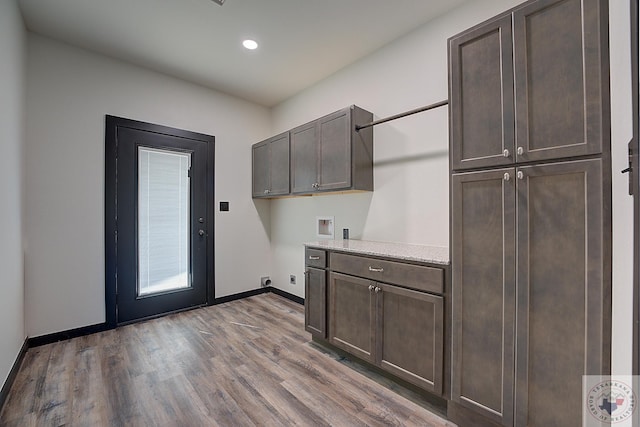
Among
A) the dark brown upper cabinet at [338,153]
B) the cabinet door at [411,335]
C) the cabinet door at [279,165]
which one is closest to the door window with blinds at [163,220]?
the cabinet door at [279,165]

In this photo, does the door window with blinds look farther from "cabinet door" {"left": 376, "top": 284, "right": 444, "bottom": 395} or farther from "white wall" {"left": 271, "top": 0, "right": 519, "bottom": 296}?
"cabinet door" {"left": 376, "top": 284, "right": 444, "bottom": 395}

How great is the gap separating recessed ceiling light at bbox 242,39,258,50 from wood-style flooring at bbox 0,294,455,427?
9.15 feet

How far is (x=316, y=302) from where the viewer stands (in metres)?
2.38

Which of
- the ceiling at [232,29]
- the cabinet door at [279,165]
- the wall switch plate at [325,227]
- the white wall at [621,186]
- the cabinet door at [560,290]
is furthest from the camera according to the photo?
the cabinet door at [279,165]

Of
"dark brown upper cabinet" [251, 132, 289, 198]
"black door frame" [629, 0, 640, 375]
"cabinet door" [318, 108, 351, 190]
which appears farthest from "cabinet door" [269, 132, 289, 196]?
"black door frame" [629, 0, 640, 375]

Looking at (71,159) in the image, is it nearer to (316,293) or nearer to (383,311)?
(316,293)

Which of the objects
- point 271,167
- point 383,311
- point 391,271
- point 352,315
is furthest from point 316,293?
point 271,167

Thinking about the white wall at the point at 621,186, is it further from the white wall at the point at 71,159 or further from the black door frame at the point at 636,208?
the white wall at the point at 71,159

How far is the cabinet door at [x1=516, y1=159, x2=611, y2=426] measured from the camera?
3.67 feet

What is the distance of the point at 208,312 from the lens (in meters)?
3.23

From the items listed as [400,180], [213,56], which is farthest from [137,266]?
[400,180]

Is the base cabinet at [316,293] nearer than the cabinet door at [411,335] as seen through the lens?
No

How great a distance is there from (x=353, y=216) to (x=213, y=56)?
2.18 metres

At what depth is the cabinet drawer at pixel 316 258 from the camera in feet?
7.63
